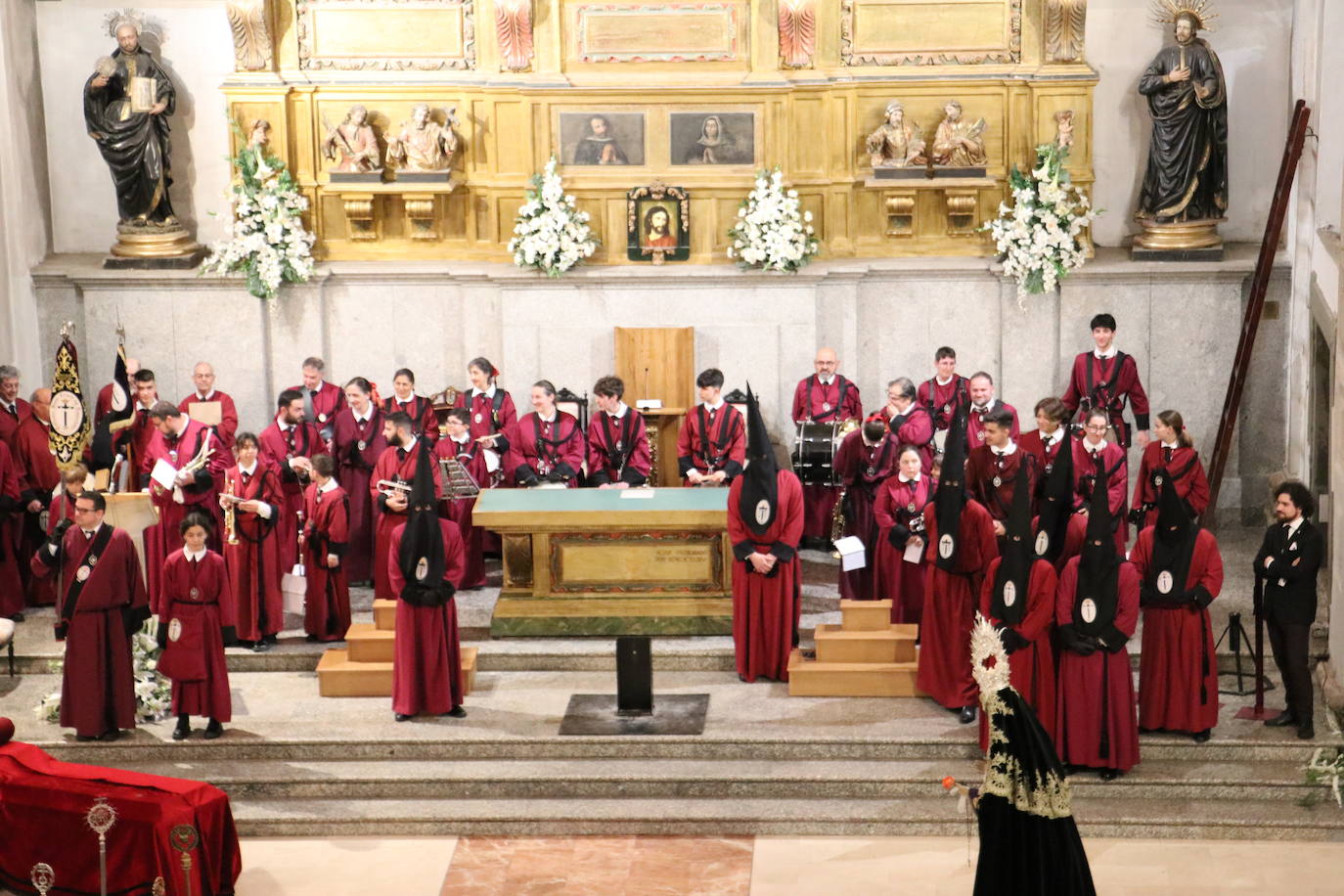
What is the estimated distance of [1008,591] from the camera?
457 inches

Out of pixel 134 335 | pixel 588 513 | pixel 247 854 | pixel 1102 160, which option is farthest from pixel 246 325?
pixel 1102 160

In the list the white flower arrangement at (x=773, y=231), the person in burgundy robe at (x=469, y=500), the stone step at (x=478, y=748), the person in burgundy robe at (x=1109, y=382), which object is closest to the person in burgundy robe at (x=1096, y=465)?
the person in burgundy robe at (x=1109, y=382)

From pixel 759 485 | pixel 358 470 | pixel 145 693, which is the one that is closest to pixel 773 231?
pixel 759 485

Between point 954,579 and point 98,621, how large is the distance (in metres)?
5.57

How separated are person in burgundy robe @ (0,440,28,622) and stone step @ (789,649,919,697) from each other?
20.1 ft

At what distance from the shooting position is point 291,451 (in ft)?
49.4

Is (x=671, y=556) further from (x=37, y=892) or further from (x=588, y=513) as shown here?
(x=37, y=892)

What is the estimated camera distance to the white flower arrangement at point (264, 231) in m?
16.6

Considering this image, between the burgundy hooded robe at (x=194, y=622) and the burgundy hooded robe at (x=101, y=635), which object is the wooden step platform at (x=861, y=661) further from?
the burgundy hooded robe at (x=101, y=635)

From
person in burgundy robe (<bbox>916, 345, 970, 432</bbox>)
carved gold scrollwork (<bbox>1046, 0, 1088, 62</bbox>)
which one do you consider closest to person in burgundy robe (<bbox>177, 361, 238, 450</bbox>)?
person in burgundy robe (<bbox>916, 345, 970, 432</bbox>)

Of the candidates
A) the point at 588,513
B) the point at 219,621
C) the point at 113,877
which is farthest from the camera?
the point at 588,513

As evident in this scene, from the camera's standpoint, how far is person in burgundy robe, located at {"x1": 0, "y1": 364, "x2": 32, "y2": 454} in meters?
14.9

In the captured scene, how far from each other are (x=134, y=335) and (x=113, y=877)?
24.4 ft

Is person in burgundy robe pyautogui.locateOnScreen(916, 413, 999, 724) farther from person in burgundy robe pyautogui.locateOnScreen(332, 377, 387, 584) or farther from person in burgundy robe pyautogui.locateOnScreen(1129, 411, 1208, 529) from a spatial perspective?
person in burgundy robe pyautogui.locateOnScreen(332, 377, 387, 584)
